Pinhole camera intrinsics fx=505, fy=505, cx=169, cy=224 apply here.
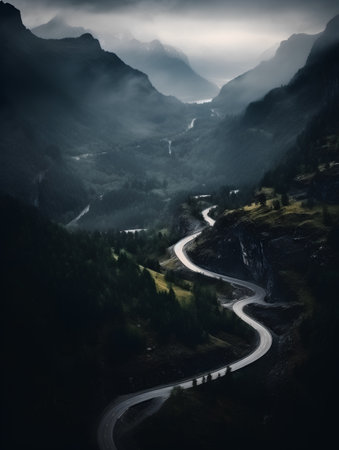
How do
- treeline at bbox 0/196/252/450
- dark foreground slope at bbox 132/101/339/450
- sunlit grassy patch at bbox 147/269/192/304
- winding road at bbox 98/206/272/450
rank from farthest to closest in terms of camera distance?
sunlit grassy patch at bbox 147/269/192/304 → treeline at bbox 0/196/252/450 → dark foreground slope at bbox 132/101/339/450 → winding road at bbox 98/206/272/450

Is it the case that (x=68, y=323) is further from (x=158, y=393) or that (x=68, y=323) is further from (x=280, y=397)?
(x=280, y=397)

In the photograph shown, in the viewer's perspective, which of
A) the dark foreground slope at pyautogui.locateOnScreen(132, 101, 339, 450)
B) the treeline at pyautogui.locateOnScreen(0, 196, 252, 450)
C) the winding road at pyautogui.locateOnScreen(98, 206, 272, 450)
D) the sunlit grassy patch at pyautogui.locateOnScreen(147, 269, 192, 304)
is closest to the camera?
the winding road at pyautogui.locateOnScreen(98, 206, 272, 450)

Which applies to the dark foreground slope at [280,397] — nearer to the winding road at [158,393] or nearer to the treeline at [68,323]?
the winding road at [158,393]

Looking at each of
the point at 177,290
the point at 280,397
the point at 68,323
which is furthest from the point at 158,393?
the point at 177,290

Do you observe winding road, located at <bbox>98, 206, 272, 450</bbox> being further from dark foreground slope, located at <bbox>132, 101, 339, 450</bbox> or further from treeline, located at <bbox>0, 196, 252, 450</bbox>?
treeline, located at <bbox>0, 196, 252, 450</bbox>

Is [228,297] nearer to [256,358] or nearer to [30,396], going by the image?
[256,358]

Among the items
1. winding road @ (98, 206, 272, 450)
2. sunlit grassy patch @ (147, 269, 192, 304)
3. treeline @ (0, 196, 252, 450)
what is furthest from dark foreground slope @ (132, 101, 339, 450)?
sunlit grassy patch @ (147, 269, 192, 304)

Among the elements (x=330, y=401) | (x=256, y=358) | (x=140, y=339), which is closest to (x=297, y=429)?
(x=330, y=401)

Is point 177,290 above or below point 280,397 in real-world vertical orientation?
above

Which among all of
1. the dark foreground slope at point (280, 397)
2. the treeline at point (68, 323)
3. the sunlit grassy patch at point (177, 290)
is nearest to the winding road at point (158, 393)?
the dark foreground slope at point (280, 397)

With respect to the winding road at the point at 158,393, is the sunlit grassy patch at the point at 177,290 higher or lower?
higher

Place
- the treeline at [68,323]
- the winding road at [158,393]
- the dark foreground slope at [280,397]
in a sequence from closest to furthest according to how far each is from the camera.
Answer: the winding road at [158,393], the dark foreground slope at [280,397], the treeline at [68,323]
